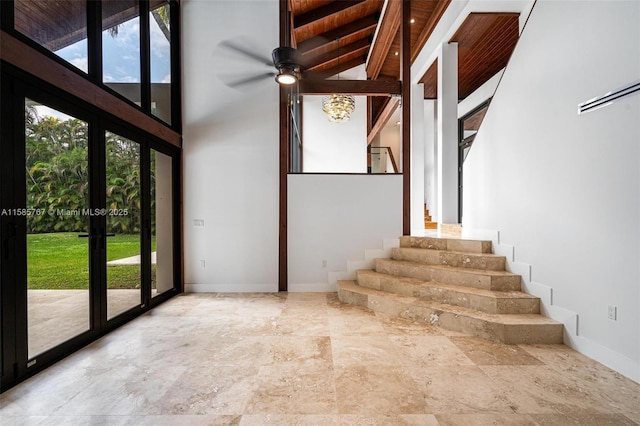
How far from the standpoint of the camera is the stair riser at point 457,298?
127 inches

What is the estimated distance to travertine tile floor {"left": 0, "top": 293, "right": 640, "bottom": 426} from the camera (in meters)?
1.89

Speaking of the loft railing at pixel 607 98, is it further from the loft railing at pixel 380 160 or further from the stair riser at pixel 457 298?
the loft railing at pixel 380 160

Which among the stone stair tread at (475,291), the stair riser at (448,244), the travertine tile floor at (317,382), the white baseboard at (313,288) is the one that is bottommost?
the travertine tile floor at (317,382)

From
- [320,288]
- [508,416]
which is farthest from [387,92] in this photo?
[508,416]

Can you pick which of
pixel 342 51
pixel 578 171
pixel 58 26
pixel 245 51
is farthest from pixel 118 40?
pixel 342 51

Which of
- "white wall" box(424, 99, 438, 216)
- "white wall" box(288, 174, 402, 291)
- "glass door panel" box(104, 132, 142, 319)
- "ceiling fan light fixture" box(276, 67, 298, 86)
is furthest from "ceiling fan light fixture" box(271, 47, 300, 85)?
"white wall" box(424, 99, 438, 216)

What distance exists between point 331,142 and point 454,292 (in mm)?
7489

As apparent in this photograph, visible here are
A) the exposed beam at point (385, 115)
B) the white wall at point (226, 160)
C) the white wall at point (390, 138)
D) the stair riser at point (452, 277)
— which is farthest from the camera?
the white wall at point (390, 138)

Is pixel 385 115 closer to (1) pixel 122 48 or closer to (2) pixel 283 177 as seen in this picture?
(2) pixel 283 177

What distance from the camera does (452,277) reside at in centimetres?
381

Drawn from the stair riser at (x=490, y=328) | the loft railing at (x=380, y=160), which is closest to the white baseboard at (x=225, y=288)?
the stair riser at (x=490, y=328)

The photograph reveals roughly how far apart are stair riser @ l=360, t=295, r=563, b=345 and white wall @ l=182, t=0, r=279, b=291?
8.10 ft

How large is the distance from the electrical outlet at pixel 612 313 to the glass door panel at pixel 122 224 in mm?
4912

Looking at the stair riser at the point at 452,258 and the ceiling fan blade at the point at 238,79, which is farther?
the ceiling fan blade at the point at 238,79
